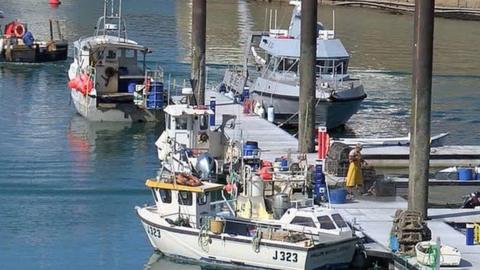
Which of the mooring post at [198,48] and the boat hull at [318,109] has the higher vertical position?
the mooring post at [198,48]

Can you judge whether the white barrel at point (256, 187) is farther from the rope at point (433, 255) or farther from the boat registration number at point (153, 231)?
the rope at point (433, 255)

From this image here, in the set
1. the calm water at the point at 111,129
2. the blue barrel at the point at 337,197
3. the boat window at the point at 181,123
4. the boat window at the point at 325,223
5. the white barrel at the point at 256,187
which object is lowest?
the calm water at the point at 111,129

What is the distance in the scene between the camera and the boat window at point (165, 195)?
29406 mm

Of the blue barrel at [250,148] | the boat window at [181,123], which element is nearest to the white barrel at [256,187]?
the blue barrel at [250,148]

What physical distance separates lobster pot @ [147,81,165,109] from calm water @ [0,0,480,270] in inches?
38.3

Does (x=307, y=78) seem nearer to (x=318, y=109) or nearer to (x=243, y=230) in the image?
(x=318, y=109)

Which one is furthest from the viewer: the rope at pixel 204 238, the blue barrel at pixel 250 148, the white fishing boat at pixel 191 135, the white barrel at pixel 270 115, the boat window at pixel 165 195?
the white barrel at pixel 270 115

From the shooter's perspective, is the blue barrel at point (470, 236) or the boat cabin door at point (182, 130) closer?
the blue barrel at point (470, 236)

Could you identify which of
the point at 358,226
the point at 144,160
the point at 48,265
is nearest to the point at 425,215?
the point at 358,226

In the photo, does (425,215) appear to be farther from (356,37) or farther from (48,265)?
(356,37)

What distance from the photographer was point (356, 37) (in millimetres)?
87875

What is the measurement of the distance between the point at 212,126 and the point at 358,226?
12108mm

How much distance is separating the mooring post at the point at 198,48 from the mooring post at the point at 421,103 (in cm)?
1449

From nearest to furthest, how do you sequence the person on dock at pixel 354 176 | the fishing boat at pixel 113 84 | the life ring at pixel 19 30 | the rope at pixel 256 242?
the rope at pixel 256 242 < the person on dock at pixel 354 176 < the fishing boat at pixel 113 84 < the life ring at pixel 19 30
